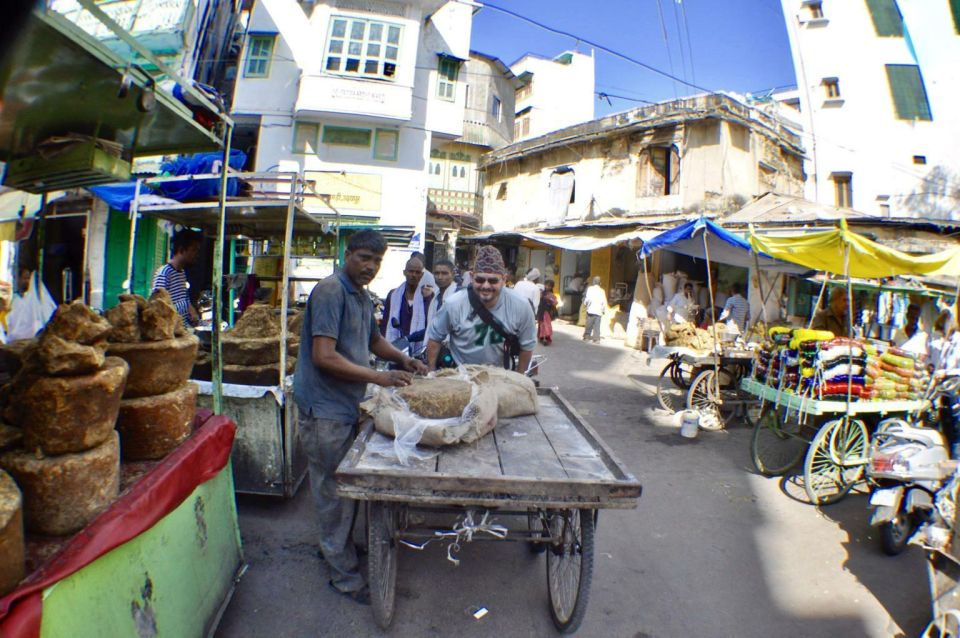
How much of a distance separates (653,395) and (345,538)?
6.72 m

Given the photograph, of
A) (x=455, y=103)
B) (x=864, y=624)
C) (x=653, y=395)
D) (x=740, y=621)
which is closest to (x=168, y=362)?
(x=740, y=621)

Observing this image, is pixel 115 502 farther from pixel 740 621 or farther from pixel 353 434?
pixel 740 621

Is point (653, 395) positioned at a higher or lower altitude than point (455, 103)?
lower

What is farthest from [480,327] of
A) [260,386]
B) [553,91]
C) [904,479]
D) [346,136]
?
[553,91]

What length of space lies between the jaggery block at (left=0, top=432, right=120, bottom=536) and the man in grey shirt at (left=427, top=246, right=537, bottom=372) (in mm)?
2365

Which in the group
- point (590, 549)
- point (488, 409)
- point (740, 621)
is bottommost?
point (740, 621)

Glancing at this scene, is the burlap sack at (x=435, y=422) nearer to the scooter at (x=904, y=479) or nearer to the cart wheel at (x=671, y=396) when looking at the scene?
the scooter at (x=904, y=479)

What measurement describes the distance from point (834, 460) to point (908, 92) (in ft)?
63.8

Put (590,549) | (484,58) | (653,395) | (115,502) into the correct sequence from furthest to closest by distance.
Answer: (484,58) < (653,395) < (590,549) < (115,502)

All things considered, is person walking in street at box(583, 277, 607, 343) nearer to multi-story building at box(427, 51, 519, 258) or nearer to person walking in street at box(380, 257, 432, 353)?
person walking in street at box(380, 257, 432, 353)

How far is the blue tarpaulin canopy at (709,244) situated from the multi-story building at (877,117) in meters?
11.3

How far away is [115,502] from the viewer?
1.78m

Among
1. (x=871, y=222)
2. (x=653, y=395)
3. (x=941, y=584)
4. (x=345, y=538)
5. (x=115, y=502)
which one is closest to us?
(x=115, y=502)

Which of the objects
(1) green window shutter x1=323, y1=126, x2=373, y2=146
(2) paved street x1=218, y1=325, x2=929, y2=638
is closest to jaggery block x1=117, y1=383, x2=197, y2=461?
(2) paved street x1=218, y1=325, x2=929, y2=638
